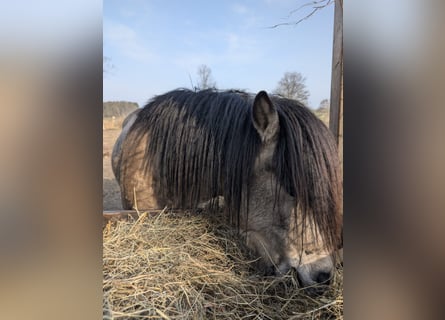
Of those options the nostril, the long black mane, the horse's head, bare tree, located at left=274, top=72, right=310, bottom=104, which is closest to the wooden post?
bare tree, located at left=274, top=72, right=310, bottom=104

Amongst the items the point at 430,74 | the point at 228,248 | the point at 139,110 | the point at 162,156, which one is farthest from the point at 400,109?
the point at 139,110

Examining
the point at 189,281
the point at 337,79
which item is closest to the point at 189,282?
the point at 189,281

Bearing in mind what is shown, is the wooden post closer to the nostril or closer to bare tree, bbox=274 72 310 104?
bare tree, bbox=274 72 310 104

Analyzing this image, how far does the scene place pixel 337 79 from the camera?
65.3 inches

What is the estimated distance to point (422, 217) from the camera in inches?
30.9

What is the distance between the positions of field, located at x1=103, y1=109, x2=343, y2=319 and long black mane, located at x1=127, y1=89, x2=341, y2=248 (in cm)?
18

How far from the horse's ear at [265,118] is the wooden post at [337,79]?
48 centimetres

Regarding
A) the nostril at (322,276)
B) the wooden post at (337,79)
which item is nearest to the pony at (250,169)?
the nostril at (322,276)

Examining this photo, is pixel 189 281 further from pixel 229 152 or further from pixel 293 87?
pixel 293 87

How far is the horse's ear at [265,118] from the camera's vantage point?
1.32 metres

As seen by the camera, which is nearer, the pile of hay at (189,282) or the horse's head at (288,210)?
the pile of hay at (189,282)

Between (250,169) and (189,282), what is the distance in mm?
558

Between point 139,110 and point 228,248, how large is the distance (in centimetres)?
106

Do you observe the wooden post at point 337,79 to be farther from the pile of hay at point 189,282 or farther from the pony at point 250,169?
the pile of hay at point 189,282
